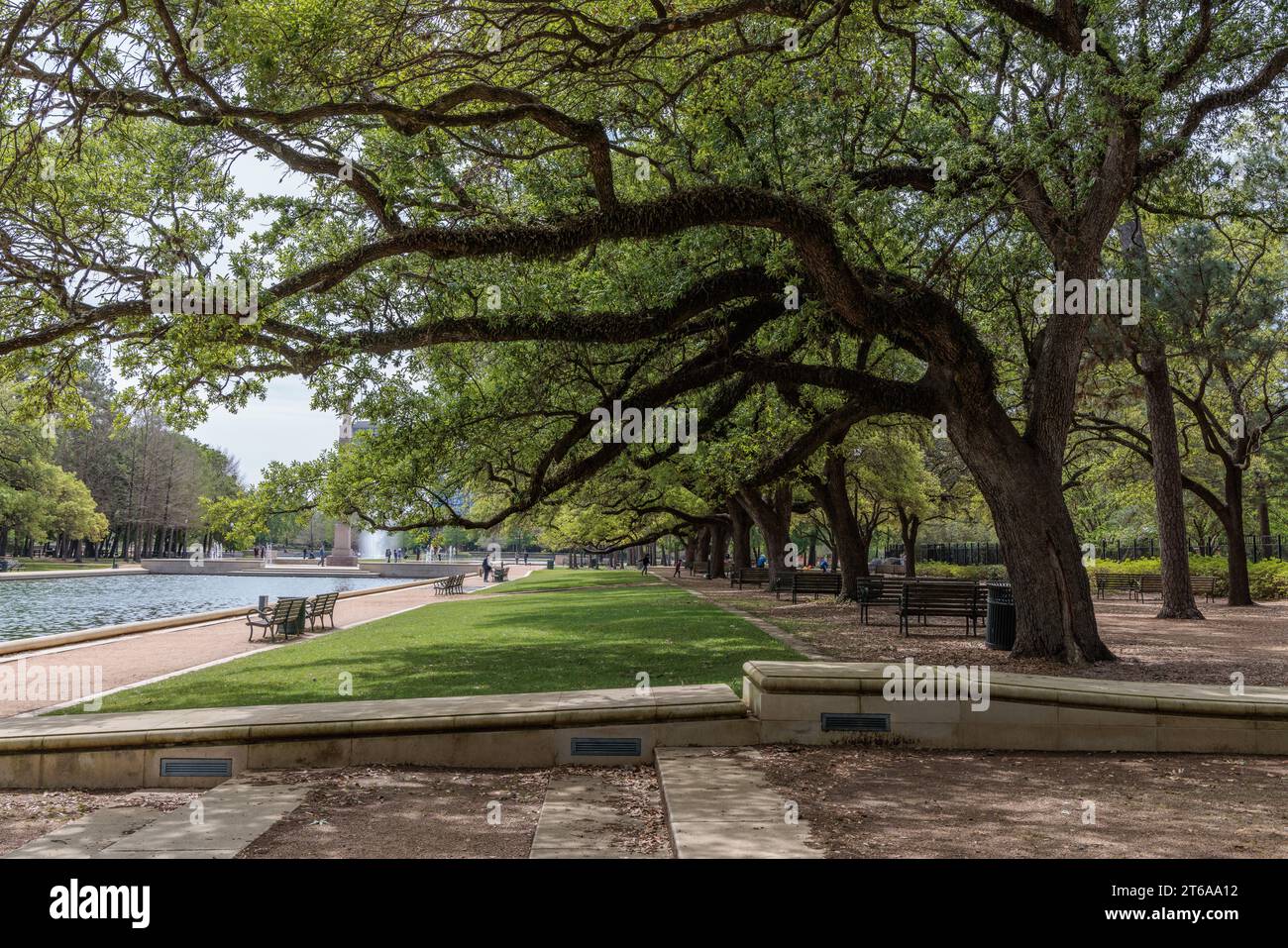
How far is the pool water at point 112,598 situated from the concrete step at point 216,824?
55.3 feet

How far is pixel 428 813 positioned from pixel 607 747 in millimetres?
1857

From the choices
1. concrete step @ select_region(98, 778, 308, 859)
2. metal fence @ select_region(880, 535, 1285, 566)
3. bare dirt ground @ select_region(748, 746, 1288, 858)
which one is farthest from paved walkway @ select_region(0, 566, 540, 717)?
metal fence @ select_region(880, 535, 1285, 566)

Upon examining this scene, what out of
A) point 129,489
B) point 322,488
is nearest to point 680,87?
point 322,488

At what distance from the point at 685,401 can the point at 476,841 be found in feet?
36.7

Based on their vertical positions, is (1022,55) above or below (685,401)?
above

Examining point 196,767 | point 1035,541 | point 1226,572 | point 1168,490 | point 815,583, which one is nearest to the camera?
point 196,767

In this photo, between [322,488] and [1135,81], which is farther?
[322,488]

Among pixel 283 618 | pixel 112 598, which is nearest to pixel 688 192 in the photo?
pixel 283 618

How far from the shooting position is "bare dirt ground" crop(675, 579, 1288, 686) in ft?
38.1

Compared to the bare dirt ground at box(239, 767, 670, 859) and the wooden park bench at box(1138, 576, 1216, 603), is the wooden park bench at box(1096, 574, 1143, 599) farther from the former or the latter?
the bare dirt ground at box(239, 767, 670, 859)

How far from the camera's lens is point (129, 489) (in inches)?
3228

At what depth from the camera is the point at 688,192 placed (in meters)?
9.60

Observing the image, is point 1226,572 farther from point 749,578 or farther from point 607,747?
point 607,747
